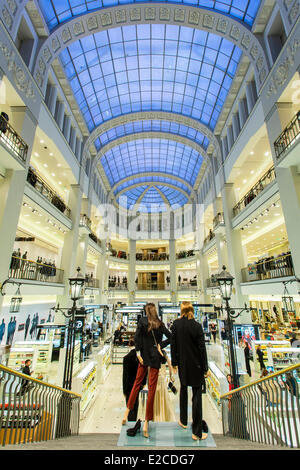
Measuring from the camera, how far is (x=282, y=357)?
981cm

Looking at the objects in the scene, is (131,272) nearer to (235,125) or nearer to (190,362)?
(235,125)

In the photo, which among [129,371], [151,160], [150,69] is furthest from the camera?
[151,160]

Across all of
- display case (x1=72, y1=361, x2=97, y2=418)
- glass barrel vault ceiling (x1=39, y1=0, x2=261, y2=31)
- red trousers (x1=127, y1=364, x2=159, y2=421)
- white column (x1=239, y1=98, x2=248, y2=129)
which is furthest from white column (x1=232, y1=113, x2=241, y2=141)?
display case (x1=72, y1=361, x2=97, y2=418)

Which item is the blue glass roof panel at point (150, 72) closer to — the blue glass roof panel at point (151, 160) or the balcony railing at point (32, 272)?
the blue glass roof panel at point (151, 160)

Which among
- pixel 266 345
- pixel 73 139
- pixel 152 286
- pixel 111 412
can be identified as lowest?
pixel 111 412

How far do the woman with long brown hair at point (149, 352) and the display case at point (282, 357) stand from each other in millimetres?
8982

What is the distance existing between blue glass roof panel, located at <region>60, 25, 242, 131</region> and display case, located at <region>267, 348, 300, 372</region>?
16.6m

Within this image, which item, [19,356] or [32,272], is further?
[32,272]

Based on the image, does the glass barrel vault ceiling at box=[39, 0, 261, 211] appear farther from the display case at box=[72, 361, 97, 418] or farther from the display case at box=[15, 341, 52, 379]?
the display case at box=[72, 361, 97, 418]

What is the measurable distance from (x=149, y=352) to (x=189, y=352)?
0.55 meters

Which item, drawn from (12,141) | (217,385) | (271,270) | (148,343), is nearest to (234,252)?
(271,270)

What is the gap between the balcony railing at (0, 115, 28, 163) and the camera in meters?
8.05

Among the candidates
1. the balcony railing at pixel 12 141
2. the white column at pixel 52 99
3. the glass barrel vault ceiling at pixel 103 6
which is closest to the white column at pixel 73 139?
the white column at pixel 52 99
